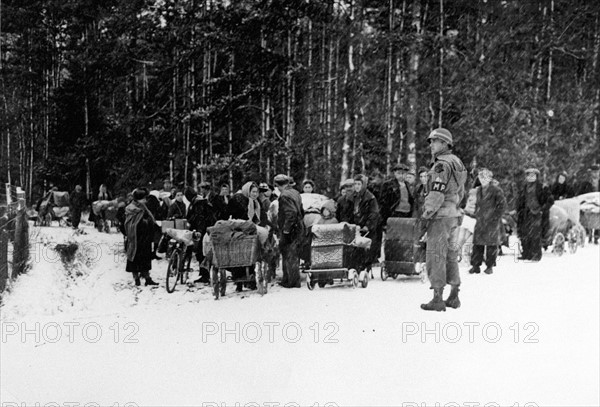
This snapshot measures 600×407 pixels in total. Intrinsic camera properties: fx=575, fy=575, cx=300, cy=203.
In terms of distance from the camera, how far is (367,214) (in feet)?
10.3

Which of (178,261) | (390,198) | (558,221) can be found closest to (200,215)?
(178,261)

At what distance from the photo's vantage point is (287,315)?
3.29 meters

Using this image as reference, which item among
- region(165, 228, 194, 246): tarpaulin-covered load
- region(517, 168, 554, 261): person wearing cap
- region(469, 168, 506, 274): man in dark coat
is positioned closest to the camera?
region(165, 228, 194, 246): tarpaulin-covered load

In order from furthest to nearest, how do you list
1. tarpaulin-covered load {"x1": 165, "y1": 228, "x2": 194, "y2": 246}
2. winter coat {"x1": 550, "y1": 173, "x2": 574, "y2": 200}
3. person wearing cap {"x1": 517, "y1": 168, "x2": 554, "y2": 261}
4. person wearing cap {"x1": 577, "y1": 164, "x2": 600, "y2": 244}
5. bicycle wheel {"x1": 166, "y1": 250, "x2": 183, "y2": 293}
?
person wearing cap {"x1": 577, "y1": 164, "x2": 600, "y2": 244} → winter coat {"x1": 550, "y1": 173, "x2": 574, "y2": 200} → person wearing cap {"x1": 517, "y1": 168, "x2": 554, "y2": 261} → tarpaulin-covered load {"x1": 165, "y1": 228, "x2": 194, "y2": 246} → bicycle wheel {"x1": 166, "y1": 250, "x2": 183, "y2": 293}

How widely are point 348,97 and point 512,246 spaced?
145cm

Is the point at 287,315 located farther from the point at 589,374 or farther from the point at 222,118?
the point at 589,374

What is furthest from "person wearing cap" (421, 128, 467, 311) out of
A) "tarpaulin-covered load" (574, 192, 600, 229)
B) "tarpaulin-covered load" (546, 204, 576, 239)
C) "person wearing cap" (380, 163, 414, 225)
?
"tarpaulin-covered load" (574, 192, 600, 229)

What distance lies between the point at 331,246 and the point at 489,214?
941 mm

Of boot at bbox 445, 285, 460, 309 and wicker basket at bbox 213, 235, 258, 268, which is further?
boot at bbox 445, 285, 460, 309

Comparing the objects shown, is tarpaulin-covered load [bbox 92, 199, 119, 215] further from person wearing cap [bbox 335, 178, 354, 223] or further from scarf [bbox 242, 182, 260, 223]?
person wearing cap [bbox 335, 178, 354, 223]

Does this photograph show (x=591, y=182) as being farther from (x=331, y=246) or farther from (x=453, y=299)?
(x=331, y=246)

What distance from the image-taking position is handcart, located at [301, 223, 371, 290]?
3.09 m

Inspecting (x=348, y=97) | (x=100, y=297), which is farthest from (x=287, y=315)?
(x=348, y=97)

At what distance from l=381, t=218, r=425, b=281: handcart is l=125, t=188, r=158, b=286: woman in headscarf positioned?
4.13 feet
